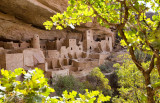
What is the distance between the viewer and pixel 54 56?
35.1 ft

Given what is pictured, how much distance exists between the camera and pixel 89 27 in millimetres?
15109

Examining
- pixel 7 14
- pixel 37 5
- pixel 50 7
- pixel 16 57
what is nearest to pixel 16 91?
pixel 16 57

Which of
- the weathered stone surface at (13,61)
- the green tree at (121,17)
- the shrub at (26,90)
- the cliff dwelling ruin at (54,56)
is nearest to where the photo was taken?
the shrub at (26,90)

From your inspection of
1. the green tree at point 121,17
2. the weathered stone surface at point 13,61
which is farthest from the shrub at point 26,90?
the weathered stone surface at point 13,61

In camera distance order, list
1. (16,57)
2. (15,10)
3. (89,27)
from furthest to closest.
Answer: (89,27) < (15,10) < (16,57)

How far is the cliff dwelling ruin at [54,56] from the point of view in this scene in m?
7.09

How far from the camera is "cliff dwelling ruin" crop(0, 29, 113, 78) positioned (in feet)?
23.3

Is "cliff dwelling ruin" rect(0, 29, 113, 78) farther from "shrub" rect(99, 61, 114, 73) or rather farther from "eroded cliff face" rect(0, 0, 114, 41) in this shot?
"eroded cliff face" rect(0, 0, 114, 41)

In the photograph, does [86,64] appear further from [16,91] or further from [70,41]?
[16,91]

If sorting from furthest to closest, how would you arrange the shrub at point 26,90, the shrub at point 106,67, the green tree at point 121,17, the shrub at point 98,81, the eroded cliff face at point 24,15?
the shrub at point 106,67
the shrub at point 98,81
the eroded cliff face at point 24,15
the green tree at point 121,17
the shrub at point 26,90

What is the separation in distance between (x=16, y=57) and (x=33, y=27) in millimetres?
5968

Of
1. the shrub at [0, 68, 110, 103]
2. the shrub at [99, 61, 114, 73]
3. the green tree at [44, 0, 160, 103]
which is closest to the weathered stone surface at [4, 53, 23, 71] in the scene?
the green tree at [44, 0, 160, 103]

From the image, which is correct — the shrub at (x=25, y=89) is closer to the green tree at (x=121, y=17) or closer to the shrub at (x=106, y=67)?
the green tree at (x=121, y=17)

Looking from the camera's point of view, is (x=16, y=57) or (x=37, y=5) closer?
(x=16, y=57)
